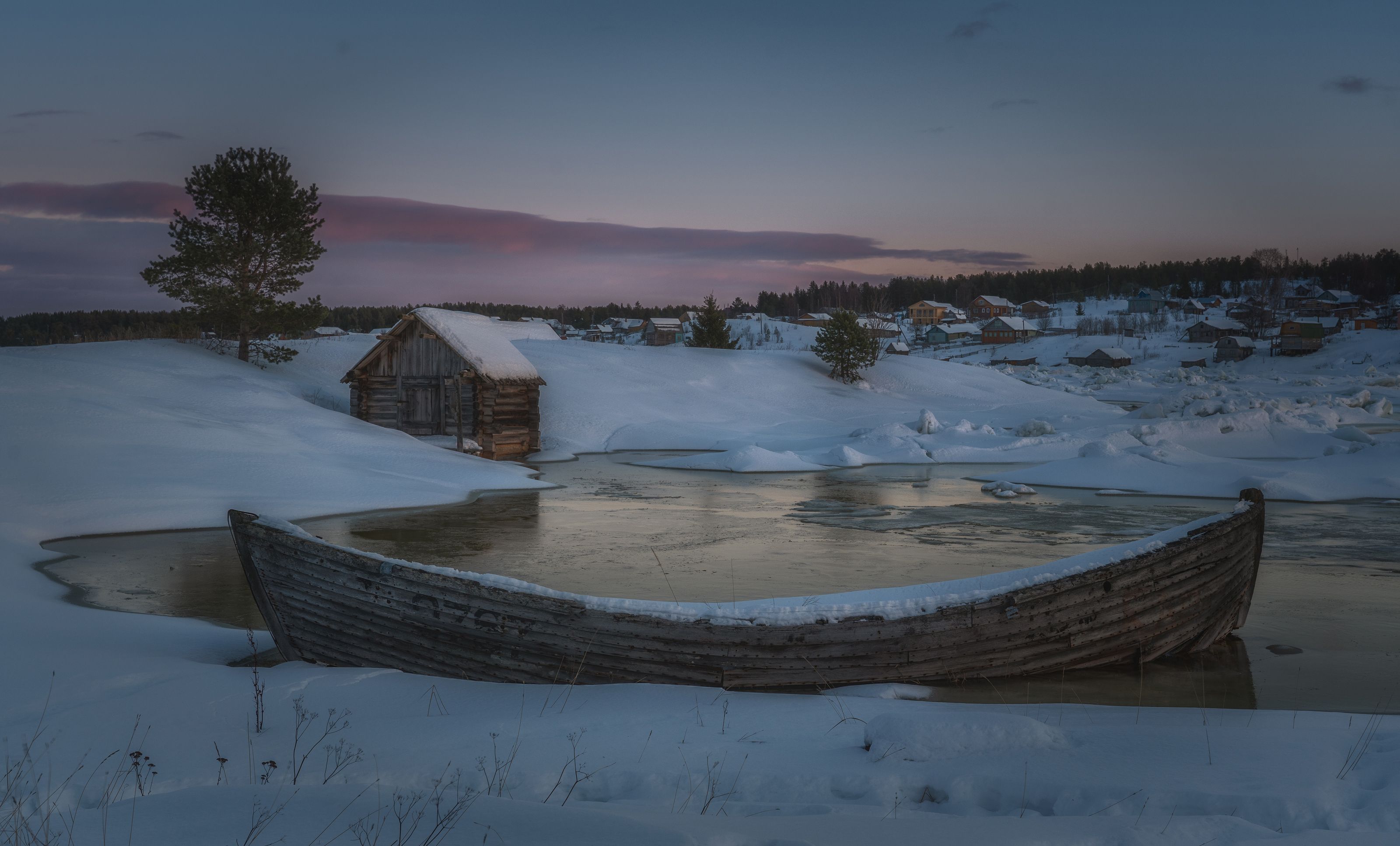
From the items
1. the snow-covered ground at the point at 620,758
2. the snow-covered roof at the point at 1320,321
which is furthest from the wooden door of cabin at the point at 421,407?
the snow-covered roof at the point at 1320,321

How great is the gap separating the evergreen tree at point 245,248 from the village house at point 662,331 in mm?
73066

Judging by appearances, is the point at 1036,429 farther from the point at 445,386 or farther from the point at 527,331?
the point at 527,331

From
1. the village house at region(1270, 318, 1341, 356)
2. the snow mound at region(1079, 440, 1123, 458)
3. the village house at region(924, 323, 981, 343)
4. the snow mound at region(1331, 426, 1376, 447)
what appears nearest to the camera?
the snow mound at region(1079, 440, 1123, 458)

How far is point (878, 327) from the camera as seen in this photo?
84125mm

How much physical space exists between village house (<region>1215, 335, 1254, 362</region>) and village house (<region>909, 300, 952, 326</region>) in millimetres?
58350

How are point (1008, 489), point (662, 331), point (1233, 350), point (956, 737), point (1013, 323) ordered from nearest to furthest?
point (956, 737)
point (1008, 489)
point (1233, 350)
point (662, 331)
point (1013, 323)

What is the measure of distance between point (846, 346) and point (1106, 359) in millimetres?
59200

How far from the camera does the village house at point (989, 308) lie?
150000 millimetres

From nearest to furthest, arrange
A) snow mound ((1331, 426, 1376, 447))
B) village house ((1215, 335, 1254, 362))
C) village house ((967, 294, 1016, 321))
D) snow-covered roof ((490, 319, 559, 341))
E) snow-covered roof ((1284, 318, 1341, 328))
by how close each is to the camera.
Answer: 1. snow mound ((1331, 426, 1376, 447))
2. snow-covered roof ((490, 319, 559, 341))
3. village house ((1215, 335, 1254, 362))
4. snow-covered roof ((1284, 318, 1341, 328))
5. village house ((967, 294, 1016, 321))

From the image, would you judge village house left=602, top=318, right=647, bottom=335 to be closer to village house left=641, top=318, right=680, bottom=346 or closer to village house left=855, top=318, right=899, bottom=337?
village house left=641, top=318, right=680, bottom=346

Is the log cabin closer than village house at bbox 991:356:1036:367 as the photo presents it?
Yes

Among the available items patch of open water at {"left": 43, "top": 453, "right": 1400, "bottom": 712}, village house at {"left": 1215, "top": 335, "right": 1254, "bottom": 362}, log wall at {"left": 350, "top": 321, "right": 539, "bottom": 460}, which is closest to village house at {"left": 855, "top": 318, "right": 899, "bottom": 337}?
log wall at {"left": 350, "top": 321, "right": 539, "bottom": 460}

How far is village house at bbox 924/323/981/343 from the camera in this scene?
12581 centimetres

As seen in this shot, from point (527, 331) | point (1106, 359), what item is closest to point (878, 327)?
point (1106, 359)
